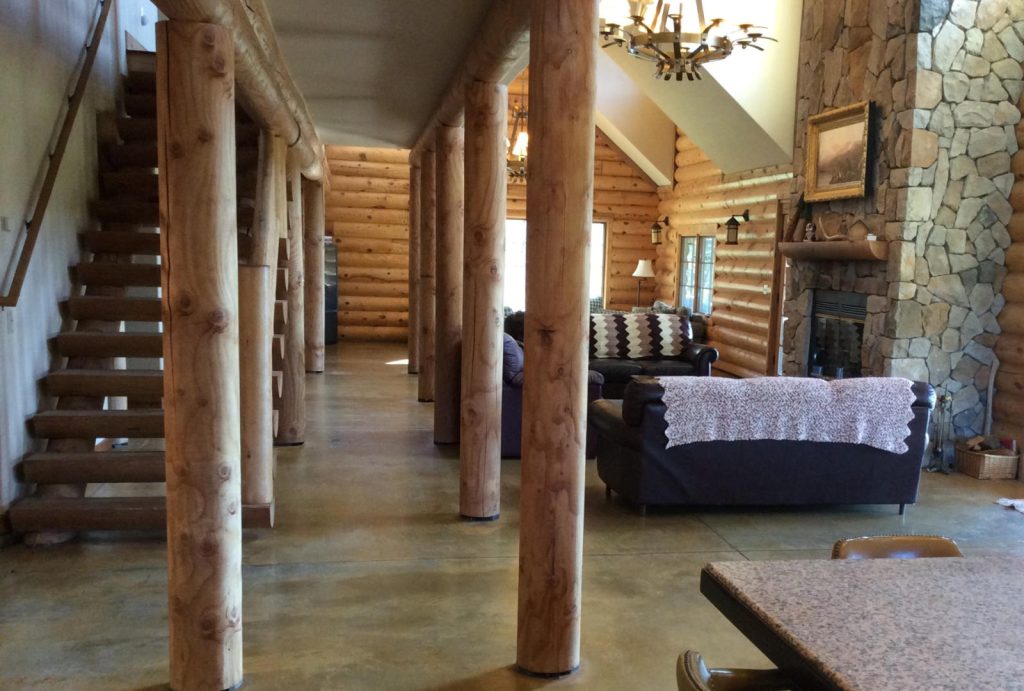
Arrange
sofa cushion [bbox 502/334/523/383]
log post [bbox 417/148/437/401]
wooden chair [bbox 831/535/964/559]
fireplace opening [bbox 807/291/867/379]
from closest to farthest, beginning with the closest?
wooden chair [bbox 831/535/964/559] → sofa cushion [bbox 502/334/523/383] → fireplace opening [bbox 807/291/867/379] → log post [bbox 417/148/437/401]

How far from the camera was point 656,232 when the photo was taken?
13312mm

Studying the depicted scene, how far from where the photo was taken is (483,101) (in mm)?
4570

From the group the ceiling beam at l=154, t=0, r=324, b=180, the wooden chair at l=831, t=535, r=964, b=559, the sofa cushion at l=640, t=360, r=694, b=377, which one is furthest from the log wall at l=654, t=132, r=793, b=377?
the wooden chair at l=831, t=535, r=964, b=559

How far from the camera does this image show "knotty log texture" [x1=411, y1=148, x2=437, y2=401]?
823 cm

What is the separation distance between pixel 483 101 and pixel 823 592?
3.50m

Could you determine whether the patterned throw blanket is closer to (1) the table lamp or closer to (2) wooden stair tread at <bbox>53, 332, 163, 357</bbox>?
(2) wooden stair tread at <bbox>53, 332, 163, 357</bbox>

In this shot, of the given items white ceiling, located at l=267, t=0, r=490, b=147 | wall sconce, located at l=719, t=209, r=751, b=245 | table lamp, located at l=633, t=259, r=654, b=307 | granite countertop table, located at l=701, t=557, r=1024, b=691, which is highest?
white ceiling, located at l=267, t=0, r=490, b=147

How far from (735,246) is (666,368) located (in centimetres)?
316

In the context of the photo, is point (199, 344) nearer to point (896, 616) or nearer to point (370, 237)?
point (896, 616)

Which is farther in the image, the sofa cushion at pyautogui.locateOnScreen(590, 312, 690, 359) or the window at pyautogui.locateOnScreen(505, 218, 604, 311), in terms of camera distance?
the window at pyautogui.locateOnScreen(505, 218, 604, 311)

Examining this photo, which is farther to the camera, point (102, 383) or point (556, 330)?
point (102, 383)

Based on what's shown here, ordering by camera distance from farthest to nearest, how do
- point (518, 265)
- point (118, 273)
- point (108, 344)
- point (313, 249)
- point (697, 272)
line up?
point (518, 265) < point (697, 272) < point (313, 249) < point (118, 273) < point (108, 344)

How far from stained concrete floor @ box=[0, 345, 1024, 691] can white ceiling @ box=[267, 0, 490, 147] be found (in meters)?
2.66

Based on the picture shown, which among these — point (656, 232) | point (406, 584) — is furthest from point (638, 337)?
point (406, 584)
